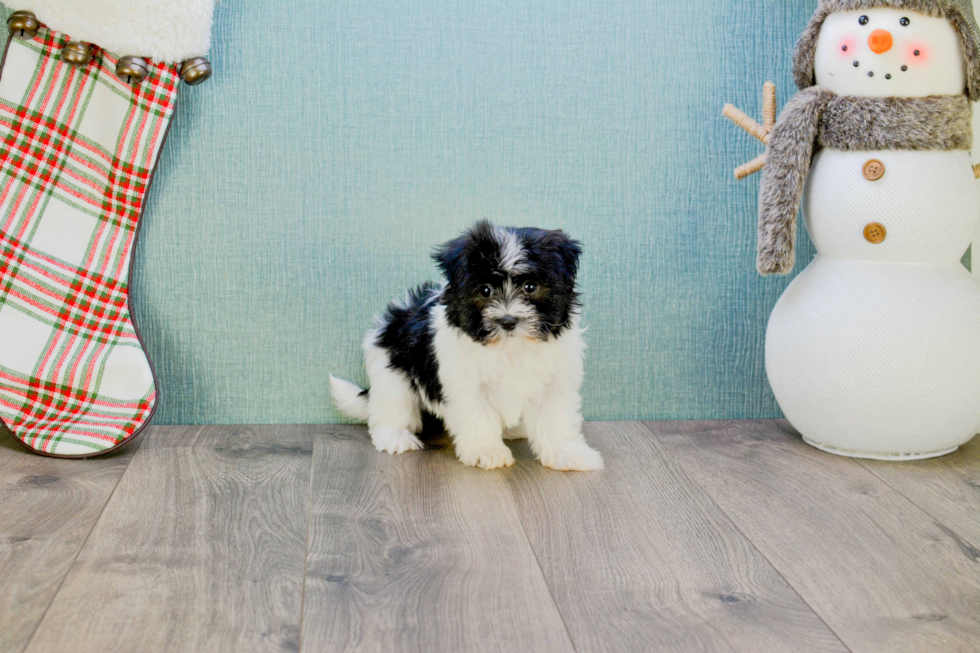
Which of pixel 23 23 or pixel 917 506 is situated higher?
pixel 23 23

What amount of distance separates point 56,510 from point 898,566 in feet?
4.93

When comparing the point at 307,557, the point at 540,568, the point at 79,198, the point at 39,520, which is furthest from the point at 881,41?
the point at 39,520

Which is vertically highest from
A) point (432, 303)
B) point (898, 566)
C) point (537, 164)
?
point (537, 164)

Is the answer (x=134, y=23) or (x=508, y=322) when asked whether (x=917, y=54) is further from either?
(x=134, y=23)

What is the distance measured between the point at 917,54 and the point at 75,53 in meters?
1.81

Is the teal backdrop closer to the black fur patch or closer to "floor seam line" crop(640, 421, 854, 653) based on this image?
the black fur patch

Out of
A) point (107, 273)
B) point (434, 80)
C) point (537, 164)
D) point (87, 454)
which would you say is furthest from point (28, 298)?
point (537, 164)

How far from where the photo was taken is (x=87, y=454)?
6.31ft

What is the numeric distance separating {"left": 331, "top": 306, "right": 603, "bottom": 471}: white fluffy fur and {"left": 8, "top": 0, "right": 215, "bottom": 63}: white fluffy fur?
830 mm

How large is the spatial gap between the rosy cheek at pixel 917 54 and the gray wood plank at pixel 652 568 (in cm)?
99

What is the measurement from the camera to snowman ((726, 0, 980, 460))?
183 cm

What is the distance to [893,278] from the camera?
74.5 inches

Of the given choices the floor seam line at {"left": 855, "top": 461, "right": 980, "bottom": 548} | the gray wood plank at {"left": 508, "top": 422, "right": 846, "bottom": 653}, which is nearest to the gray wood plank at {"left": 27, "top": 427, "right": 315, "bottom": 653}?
the gray wood plank at {"left": 508, "top": 422, "right": 846, "bottom": 653}

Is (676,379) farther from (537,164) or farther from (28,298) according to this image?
(28,298)
